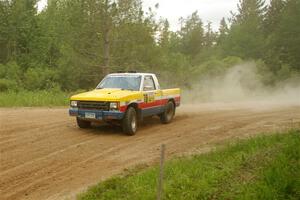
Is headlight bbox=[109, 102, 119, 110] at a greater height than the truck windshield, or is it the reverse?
the truck windshield

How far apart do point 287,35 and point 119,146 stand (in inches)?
1376

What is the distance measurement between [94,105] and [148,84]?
2280 millimetres

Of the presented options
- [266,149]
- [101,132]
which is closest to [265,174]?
[266,149]

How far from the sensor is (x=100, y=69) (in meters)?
24.3

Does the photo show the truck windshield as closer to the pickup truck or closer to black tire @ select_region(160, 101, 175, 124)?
the pickup truck

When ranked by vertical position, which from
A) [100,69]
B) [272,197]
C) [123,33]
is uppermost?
[123,33]

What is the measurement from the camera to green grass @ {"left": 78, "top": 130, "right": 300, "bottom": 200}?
6044 mm

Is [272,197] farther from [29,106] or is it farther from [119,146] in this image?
[29,106]

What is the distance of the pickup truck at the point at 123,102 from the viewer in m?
10.7

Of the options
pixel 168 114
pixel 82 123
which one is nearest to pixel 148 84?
pixel 168 114

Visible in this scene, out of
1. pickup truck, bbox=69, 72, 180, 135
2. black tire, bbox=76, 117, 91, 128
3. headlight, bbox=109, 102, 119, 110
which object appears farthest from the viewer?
black tire, bbox=76, 117, 91, 128

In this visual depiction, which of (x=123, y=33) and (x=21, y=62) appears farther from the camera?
(x=21, y=62)

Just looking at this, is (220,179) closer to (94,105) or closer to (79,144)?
(79,144)

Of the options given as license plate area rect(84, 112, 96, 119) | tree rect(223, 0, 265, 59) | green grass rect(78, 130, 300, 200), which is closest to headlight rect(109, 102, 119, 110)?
Result: license plate area rect(84, 112, 96, 119)
